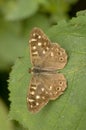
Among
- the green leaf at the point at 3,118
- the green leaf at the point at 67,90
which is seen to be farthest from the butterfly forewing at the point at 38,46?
the green leaf at the point at 3,118

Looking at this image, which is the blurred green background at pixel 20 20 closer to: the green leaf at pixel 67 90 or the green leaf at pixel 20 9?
the green leaf at pixel 20 9

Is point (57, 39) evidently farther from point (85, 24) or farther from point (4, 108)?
point (4, 108)

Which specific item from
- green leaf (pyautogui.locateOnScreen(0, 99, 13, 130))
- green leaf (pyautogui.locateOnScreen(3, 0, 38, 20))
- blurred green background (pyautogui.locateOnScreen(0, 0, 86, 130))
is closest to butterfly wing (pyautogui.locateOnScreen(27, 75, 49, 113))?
green leaf (pyautogui.locateOnScreen(0, 99, 13, 130))

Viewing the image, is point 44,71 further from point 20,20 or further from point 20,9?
point 20,20

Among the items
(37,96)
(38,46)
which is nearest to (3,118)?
(38,46)

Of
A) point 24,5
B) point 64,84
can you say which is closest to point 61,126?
point 64,84

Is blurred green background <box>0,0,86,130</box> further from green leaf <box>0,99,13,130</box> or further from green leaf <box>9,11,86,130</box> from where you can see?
green leaf <box>9,11,86,130</box>
